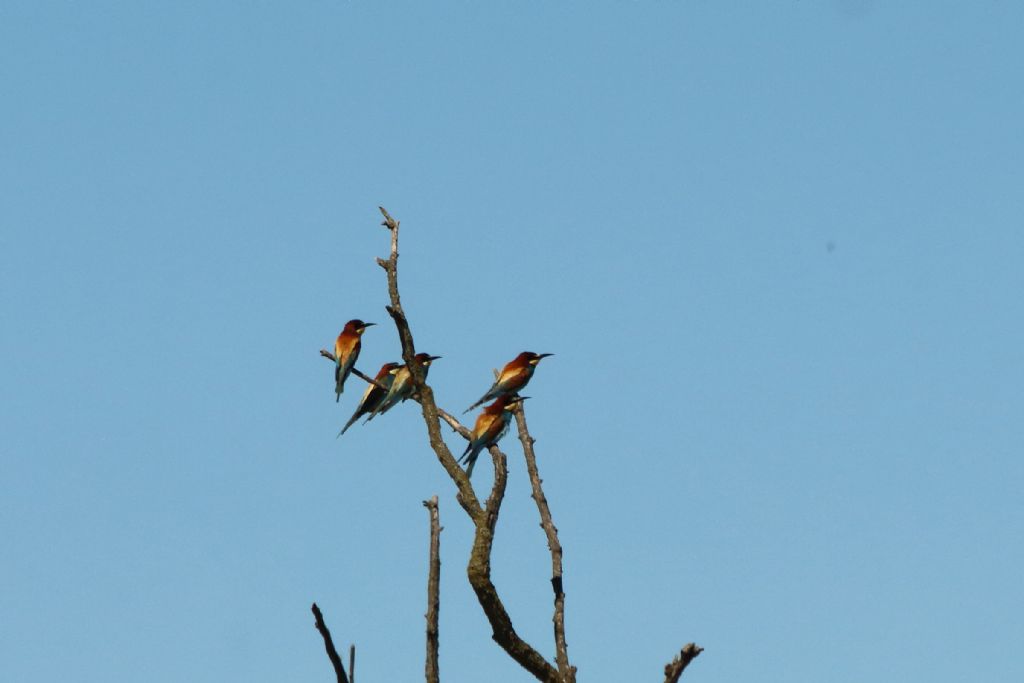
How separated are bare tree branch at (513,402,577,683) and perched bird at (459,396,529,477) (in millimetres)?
1508

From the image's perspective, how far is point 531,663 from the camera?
23.4ft

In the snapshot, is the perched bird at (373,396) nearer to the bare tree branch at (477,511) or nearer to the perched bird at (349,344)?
the perched bird at (349,344)

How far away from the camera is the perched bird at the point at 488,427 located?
436 inches

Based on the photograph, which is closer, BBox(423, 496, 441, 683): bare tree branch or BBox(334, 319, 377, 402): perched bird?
BBox(423, 496, 441, 683): bare tree branch

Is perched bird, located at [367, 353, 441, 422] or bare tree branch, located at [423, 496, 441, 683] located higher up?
perched bird, located at [367, 353, 441, 422]

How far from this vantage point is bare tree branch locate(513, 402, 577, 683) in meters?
7.32

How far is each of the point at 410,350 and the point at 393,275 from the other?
1.46 feet

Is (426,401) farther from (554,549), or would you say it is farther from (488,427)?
(488,427)

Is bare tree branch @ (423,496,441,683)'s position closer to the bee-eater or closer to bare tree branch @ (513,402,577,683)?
bare tree branch @ (513,402,577,683)

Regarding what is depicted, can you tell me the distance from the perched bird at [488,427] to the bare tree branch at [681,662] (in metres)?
4.67

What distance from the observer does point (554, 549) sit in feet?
26.9

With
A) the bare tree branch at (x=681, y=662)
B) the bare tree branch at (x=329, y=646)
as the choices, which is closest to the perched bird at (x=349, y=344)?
the bare tree branch at (x=681, y=662)

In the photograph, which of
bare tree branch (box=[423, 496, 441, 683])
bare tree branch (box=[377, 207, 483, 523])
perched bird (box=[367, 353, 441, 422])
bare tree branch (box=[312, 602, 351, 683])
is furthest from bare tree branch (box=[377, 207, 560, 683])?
perched bird (box=[367, 353, 441, 422])

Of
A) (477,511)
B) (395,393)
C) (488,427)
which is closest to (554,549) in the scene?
(477,511)
